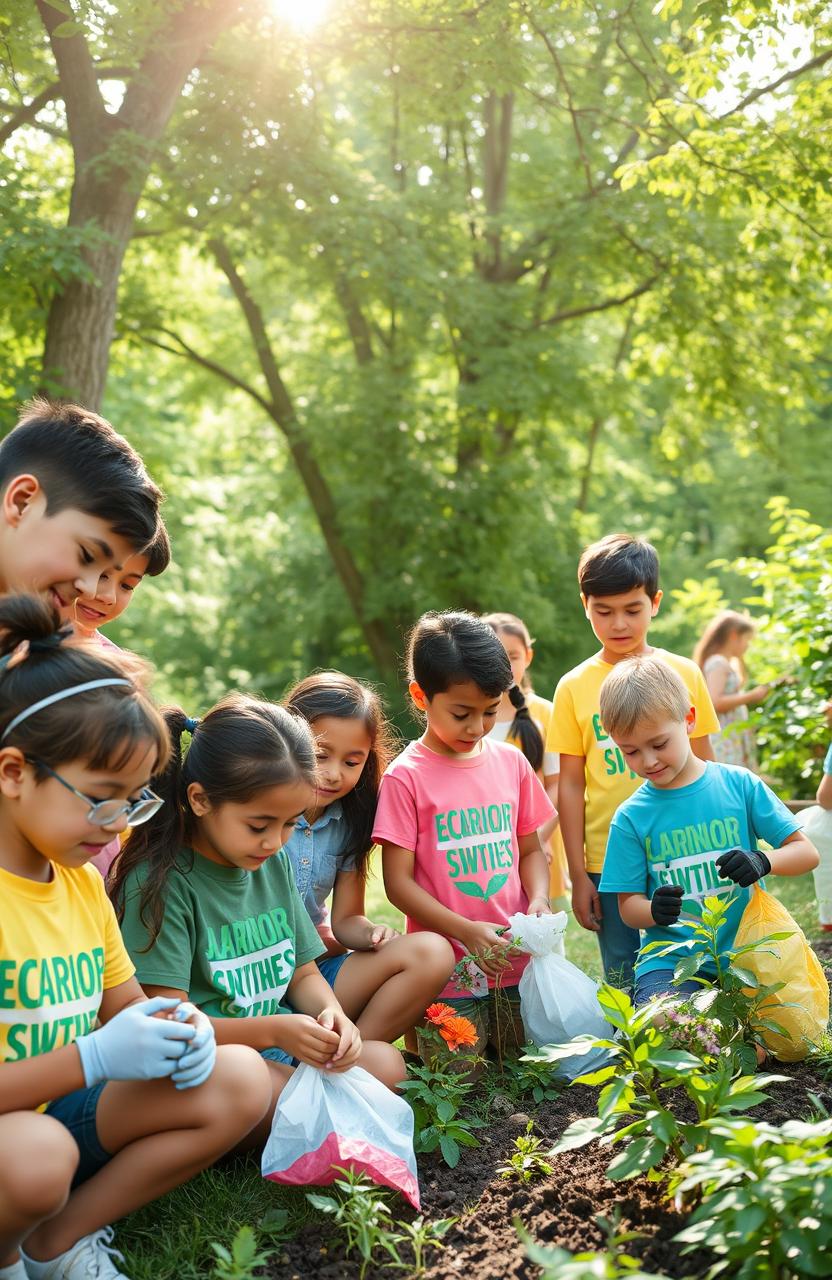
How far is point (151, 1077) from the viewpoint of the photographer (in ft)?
7.30

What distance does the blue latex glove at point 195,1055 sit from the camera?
2.27 m

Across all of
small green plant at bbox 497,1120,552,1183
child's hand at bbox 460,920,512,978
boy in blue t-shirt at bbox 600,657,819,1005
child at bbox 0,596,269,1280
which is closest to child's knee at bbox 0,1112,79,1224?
child at bbox 0,596,269,1280

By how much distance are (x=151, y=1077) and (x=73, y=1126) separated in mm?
355

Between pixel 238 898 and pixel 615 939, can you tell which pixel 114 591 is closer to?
pixel 238 898

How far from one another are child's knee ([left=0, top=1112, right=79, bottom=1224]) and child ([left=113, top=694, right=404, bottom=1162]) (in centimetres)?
58

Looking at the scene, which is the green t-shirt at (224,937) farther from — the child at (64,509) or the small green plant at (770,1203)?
the small green plant at (770,1203)

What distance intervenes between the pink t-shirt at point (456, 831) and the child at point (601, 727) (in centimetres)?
49

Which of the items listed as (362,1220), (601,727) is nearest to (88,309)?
(601,727)

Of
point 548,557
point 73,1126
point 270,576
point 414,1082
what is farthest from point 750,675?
point 270,576

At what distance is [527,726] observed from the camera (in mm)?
5125

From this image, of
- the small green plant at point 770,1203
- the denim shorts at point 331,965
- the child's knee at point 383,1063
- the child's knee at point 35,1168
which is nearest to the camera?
the small green plant at point 770,1203

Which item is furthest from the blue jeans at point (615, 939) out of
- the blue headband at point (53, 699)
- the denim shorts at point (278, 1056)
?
the blue headband at point (53, 699)

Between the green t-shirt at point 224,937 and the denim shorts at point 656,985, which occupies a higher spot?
the green t-shirt at point 224,937

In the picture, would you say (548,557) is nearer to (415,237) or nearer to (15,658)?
(415,237)
